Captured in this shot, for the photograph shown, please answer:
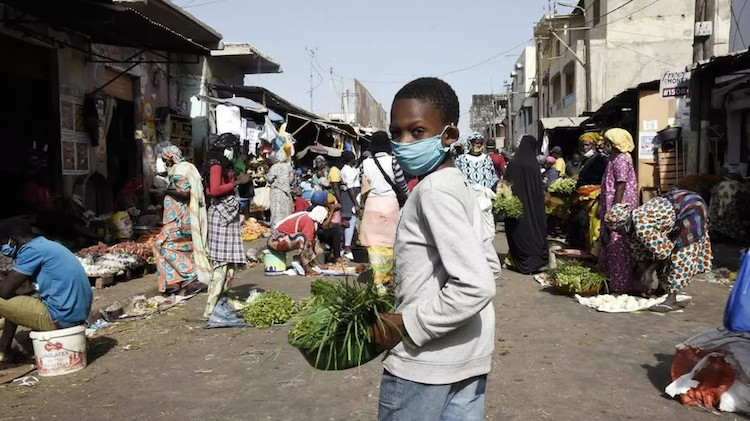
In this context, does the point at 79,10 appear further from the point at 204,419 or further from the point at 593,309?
→ the point at 593,309

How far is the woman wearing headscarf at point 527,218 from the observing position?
995cm

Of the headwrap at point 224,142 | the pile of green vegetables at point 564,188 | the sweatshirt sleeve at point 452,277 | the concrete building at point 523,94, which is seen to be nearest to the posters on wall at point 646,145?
the pile of green vegetables at point 564,188

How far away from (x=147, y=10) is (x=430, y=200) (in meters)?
11.7

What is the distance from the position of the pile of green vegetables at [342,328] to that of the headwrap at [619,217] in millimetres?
5299

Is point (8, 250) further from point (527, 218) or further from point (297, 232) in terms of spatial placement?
point (527, 218)

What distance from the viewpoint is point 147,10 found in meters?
12.3

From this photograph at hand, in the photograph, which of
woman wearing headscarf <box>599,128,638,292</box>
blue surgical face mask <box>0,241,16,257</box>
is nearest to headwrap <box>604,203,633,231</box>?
woman wearing headscarf <box>599,128,638,292</box>

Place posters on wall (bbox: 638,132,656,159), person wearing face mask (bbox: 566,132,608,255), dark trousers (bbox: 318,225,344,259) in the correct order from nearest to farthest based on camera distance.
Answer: person wearing face mask (bbox: 566,132,608,255) < dark trousers (bbox: 318,225,344,259) < posters on wall (bbox: 638,132,656,159)

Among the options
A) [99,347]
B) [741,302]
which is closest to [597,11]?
[99,347]

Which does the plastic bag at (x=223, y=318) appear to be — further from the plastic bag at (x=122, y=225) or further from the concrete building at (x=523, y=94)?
the concrete building at (x=523, y=94)

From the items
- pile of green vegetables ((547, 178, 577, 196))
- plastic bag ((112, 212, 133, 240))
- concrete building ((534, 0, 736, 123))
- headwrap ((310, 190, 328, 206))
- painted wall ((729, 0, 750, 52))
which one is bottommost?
plastic bag ((112, 212, 133, 240))

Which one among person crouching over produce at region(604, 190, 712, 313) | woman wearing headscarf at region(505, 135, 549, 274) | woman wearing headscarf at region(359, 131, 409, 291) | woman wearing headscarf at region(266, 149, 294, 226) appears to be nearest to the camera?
person crouching over produce at region(604, 190, 712, 313)

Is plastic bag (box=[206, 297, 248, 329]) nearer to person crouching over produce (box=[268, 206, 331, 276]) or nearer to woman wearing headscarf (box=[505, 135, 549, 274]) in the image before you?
person crouching over produce (box=[268, 206, 331, 276])

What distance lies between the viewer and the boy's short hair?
230 cm
